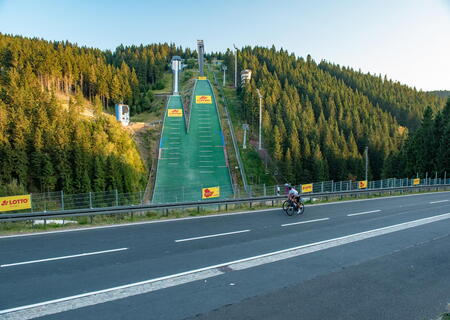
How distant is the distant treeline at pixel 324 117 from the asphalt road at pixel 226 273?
4568 cm

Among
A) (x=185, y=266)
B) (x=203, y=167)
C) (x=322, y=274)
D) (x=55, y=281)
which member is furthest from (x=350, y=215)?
(x=203, y=167)

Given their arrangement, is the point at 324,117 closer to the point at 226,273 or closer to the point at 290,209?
the point at 290,209

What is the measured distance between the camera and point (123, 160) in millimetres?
44594

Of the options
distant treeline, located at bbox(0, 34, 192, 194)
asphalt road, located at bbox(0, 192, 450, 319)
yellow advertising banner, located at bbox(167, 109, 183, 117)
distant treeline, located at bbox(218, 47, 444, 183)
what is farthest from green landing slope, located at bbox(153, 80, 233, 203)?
asphalt road, located at bbox(0, 192, 450, 319)

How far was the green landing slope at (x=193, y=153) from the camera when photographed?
44.7 m

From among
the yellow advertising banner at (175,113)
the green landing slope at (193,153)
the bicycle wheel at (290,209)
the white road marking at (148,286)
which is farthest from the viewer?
the yellow advertising banner at (175,113)

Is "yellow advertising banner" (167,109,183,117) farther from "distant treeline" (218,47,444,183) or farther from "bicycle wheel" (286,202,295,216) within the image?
"bicycle wheel" (286,202,295,216)

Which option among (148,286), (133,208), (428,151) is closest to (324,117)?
(428,151)

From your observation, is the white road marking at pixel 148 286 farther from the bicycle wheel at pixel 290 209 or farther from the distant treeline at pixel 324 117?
the distant treeline at pixel 324 117

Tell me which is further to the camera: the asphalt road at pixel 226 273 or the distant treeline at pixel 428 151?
the distant treeline at pixel 428 151

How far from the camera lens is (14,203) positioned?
45.5 feet

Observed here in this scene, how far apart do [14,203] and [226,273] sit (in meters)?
11.6

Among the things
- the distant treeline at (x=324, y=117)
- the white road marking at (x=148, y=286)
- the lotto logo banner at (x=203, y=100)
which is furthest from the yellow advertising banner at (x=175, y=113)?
the white road marking at (x=148, y=286)

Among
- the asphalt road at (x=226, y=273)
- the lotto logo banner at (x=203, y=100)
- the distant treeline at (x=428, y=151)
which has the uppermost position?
the lotto logo banner at (x=203, y=100)
